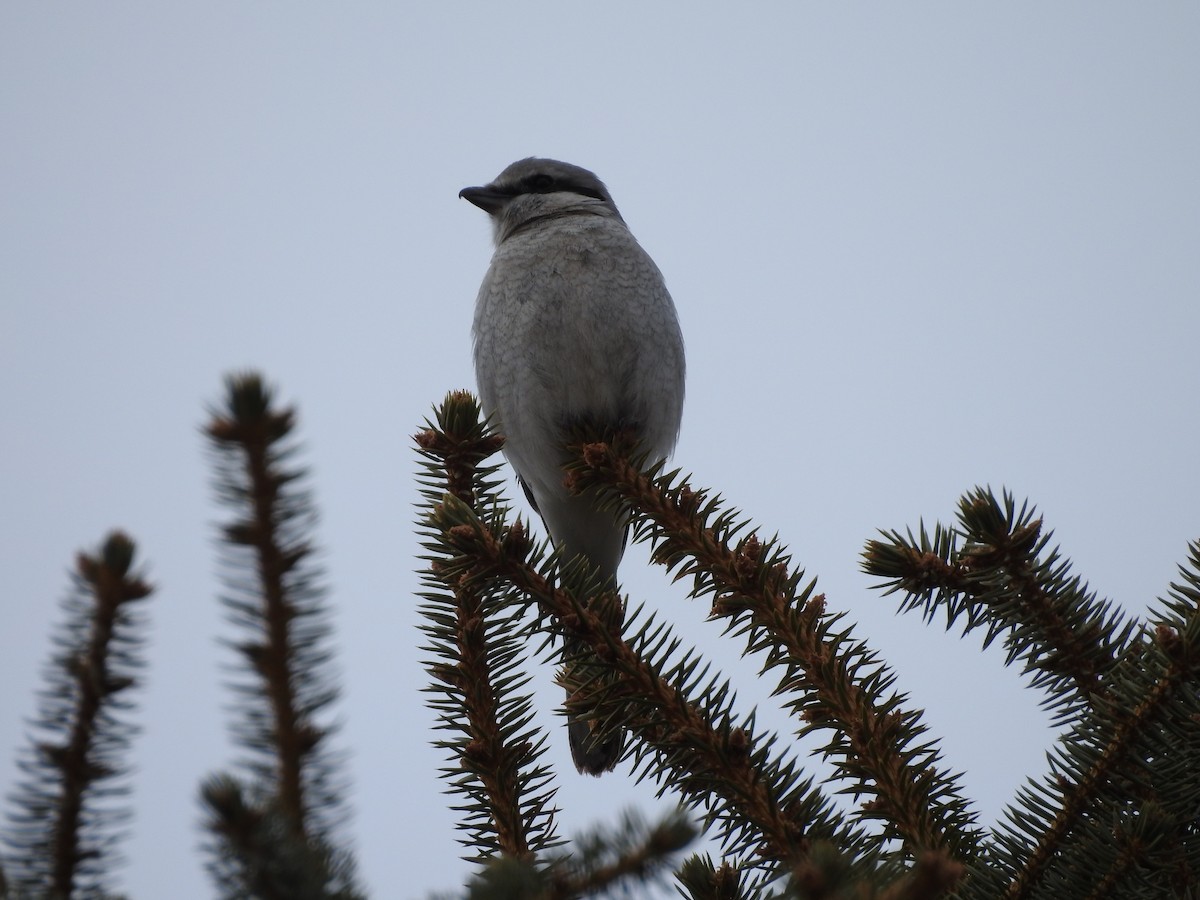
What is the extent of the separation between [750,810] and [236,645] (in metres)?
1.23

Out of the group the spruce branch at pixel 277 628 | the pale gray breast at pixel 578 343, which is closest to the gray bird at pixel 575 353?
the pale gray breast at pixel 578 343

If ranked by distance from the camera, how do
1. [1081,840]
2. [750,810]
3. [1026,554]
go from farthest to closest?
[1026,554], [750,810], [1081,840]

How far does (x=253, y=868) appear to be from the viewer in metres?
1.09

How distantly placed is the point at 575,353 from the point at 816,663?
265 cm

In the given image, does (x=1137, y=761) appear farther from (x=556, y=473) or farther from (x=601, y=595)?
(x=556, y=473)

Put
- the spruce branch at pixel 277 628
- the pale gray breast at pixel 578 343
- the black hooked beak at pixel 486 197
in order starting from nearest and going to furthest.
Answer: the spruce branch at pixel 277 628 < the pale gray breast at pixel 578 343 < the black hooked beak at pixel 486 197

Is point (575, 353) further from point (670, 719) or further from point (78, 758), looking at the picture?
point (78, 758)

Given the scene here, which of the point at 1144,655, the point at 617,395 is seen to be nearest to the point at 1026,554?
the point at 1144,655

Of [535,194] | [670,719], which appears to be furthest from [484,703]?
[535,194]

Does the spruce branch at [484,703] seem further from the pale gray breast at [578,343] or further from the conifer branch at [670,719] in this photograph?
the pale gray breast at [578,343]

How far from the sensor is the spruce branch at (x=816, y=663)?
2.10m

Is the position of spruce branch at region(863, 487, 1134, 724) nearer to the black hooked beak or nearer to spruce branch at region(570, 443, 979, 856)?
spruce branch at region(570, 443, 979, 856)

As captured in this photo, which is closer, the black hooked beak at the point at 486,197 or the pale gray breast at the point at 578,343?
the pale gray breast at the point at 578,343

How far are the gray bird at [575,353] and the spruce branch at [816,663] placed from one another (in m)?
1.52
